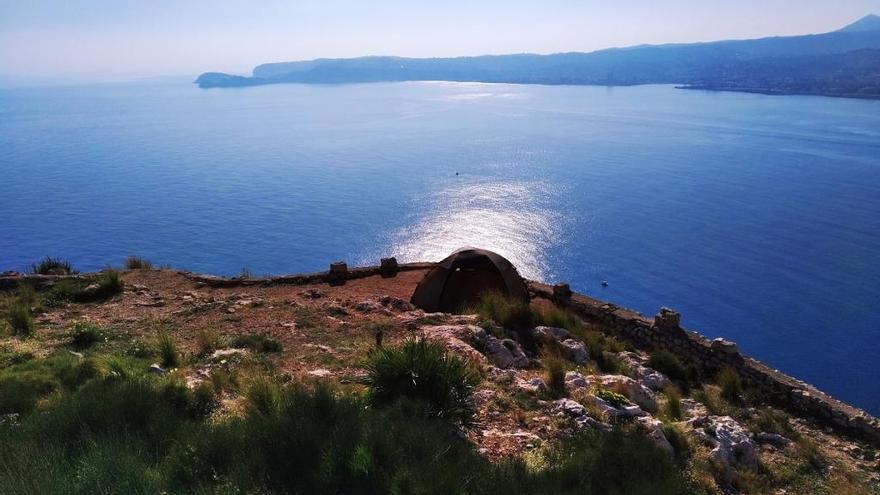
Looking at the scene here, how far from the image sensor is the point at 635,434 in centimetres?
680

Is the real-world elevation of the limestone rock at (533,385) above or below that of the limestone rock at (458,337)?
below

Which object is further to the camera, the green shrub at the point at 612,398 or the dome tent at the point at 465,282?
the dome tent at the point at 465,282

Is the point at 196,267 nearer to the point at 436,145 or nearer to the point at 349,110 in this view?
the point at 436,145

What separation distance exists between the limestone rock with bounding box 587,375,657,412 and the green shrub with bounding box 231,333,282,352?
16.7ft

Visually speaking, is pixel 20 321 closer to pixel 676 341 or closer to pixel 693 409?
Result: pixel 693 409

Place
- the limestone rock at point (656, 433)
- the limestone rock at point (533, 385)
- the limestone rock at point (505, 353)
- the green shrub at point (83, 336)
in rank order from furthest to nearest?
the limestone rock at point (505, 353) → the green shrub at point (83, 336) → the limestone rock at point (533, 385) → the limestone rock at point (656, 433)

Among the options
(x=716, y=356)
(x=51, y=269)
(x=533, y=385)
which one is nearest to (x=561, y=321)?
(x=716, y=356)

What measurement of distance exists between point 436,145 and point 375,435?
213ft

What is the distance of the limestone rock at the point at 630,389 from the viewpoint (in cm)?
873

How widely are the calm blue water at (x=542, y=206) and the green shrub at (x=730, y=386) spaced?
43.3ft

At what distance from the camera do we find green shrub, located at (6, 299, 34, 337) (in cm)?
969

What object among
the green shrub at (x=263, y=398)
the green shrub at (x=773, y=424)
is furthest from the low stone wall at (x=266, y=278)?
the green shrub at (x=773, y=424)

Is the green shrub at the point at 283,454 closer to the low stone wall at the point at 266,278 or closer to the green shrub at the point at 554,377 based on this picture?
the green shrub at the point at 554,377

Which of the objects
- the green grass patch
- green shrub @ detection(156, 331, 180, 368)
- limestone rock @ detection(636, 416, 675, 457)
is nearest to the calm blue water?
the green grass patch
